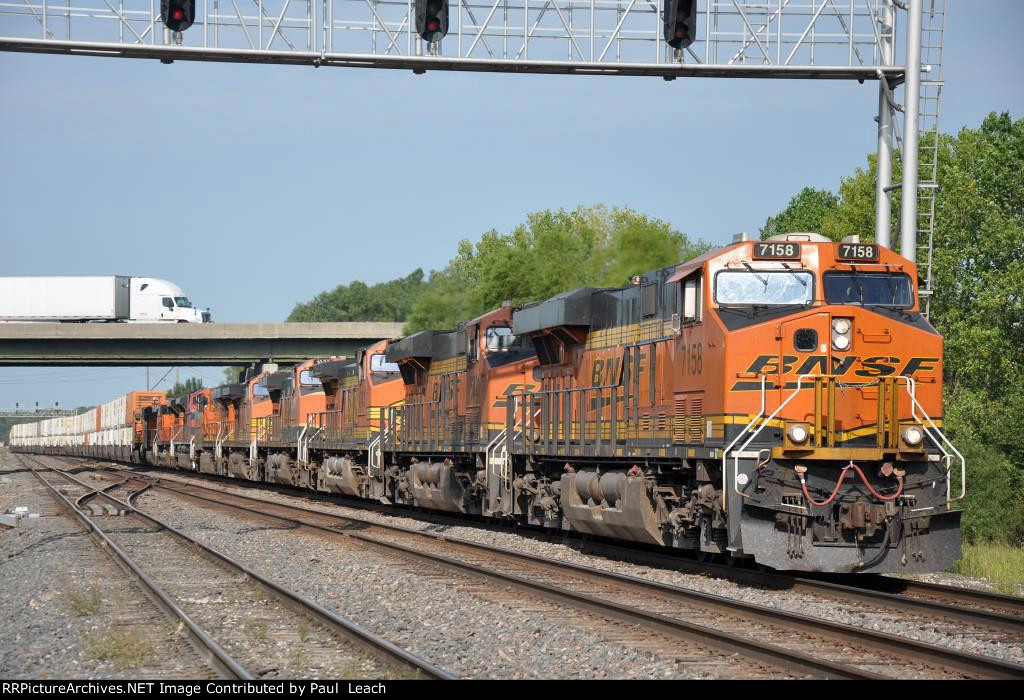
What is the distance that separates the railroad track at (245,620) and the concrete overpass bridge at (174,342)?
39.8 metres

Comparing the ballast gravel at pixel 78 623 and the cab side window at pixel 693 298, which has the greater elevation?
the cab side window at pixel 693 298

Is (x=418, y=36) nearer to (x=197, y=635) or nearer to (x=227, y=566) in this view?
(x=227, y=566)

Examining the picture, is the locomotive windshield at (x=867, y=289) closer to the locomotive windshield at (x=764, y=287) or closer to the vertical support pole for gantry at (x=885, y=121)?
the locomotive windshield at (x=764, y=287)

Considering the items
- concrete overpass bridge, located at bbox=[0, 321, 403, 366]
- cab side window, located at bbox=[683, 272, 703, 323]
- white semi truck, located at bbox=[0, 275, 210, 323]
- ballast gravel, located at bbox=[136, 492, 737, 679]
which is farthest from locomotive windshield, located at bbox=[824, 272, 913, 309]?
white semi truck, located at bbox=[0, 275, 210, 323]

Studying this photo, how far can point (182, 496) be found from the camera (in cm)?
3123

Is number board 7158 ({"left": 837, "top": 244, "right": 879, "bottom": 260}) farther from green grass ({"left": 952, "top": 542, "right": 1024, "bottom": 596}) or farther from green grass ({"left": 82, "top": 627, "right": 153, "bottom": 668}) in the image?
green grass ({"left": 82, "top": 627, "right": 153, "bottom": 668})

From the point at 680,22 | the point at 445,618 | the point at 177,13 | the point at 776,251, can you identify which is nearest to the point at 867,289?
the point at 776,251

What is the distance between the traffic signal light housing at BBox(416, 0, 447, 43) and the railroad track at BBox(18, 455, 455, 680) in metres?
7.91

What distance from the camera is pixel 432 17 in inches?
658

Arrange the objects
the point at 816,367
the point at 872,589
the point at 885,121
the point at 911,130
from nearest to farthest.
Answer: the point at 816,367
the point at 872,589
the point at 911,130
the point at 885,121

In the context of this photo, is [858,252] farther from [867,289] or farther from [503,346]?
[503,346]

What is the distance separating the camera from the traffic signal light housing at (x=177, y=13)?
16453 millimetres

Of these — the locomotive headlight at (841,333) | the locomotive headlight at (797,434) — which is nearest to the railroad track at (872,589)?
the locomotive headlight at (797,434)

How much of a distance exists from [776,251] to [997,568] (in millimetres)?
5945
